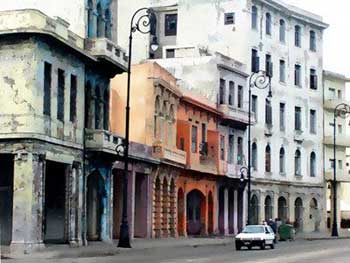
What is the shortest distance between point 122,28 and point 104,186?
1188 inches

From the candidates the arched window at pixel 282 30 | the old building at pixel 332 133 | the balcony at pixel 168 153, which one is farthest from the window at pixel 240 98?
the old building at pixel 332 133

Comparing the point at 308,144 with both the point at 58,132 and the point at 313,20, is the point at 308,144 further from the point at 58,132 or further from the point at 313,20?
the point at 58,132

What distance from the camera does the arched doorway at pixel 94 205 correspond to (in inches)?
1786

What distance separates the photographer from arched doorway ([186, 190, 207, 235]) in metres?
62.7

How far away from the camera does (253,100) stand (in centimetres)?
7400

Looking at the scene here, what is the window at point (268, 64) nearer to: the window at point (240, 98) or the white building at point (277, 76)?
the white building at point (277, 76)

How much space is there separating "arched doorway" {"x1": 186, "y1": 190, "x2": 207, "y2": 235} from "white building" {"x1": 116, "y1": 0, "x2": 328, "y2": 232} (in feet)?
33.5

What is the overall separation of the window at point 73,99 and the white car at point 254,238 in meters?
9.84

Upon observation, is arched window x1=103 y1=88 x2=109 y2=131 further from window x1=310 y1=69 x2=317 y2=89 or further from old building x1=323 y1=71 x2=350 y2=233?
old building x1=323 y1=71 x2=350 y2=233

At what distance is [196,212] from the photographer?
63.7 metres

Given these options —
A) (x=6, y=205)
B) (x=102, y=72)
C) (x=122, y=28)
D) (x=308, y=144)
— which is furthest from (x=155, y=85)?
(x=308, y=144)

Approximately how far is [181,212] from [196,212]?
428 centimetres

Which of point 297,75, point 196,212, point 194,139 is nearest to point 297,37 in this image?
point 297,75

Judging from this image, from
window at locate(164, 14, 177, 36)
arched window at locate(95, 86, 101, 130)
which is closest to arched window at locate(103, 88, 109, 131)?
arched window at locate(95, 86, 101, 130)
